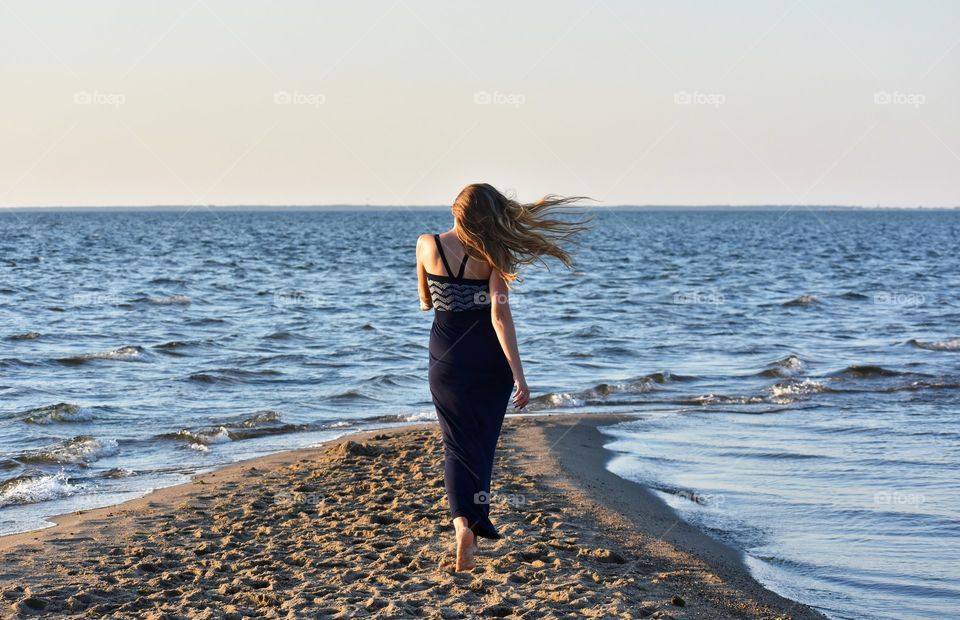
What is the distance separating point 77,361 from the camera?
14.0 metres

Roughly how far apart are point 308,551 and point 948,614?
341 cm

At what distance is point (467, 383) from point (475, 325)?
315mm

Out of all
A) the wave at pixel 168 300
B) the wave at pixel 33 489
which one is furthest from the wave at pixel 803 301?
the wave at pixel 33 489

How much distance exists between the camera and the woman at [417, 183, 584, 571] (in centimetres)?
523

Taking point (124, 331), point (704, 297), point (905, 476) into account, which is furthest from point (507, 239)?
point (704, 297)

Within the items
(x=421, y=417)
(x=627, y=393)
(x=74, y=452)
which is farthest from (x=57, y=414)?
(x=627, y=393)

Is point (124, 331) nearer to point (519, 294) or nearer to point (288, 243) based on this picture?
point (519, 294)

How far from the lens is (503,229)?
5191mm

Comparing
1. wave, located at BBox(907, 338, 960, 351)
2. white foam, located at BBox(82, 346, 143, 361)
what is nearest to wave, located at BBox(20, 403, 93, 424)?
white foam, located at BBox(82, 346, 143, 361)

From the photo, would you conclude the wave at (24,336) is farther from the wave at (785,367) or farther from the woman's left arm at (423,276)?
the woman's left arm at (423,276)

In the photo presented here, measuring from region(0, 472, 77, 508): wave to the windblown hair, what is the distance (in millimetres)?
4050

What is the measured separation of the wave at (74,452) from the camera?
851 centimetres

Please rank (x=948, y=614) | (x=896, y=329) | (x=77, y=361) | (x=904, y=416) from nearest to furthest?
(x=948, y=614) < (x=904, y=416) < (x=77, y=361) < (x=896, y=329)

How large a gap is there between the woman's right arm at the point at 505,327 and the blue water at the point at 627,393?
1.83 m
